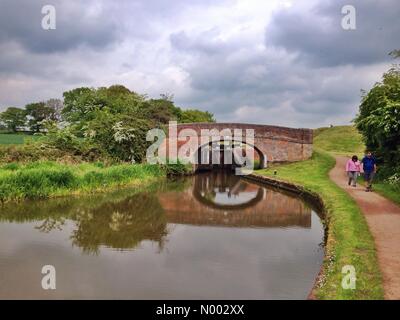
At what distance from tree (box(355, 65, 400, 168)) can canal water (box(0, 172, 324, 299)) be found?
3301 mm

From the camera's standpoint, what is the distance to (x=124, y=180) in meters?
16.3

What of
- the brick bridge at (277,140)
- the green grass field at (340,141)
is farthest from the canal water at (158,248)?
the green grass field at (340,141)

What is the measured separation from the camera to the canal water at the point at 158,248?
5.68m

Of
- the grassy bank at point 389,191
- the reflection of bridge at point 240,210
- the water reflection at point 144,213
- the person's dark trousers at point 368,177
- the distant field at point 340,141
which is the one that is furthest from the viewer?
the distant field at point 340,141

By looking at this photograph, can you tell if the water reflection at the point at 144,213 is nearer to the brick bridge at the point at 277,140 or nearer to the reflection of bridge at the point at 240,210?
the reflection of bridge at the point at 240,210

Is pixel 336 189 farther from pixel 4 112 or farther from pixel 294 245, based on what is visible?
pixel 4 112

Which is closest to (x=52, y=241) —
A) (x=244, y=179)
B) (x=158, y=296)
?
(x=158, y=296)

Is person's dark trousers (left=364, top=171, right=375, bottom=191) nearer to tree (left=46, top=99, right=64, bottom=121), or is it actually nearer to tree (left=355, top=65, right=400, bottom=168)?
tree (left=355, top=65, right=400, bottom=168)

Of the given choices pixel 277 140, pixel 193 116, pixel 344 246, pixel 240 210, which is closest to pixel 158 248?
pixel 344 246

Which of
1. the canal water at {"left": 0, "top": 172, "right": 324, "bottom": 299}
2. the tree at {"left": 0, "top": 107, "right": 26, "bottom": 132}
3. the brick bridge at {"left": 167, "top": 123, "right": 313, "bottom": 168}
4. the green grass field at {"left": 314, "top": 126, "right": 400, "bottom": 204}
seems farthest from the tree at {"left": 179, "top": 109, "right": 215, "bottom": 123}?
the canal water at {"left": 0, "top": 172, "right": 324, "bottom": 299}

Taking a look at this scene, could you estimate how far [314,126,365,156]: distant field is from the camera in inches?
1199

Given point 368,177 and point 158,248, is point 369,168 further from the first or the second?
point 158,248

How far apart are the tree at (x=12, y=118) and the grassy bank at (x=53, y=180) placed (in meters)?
41.4
